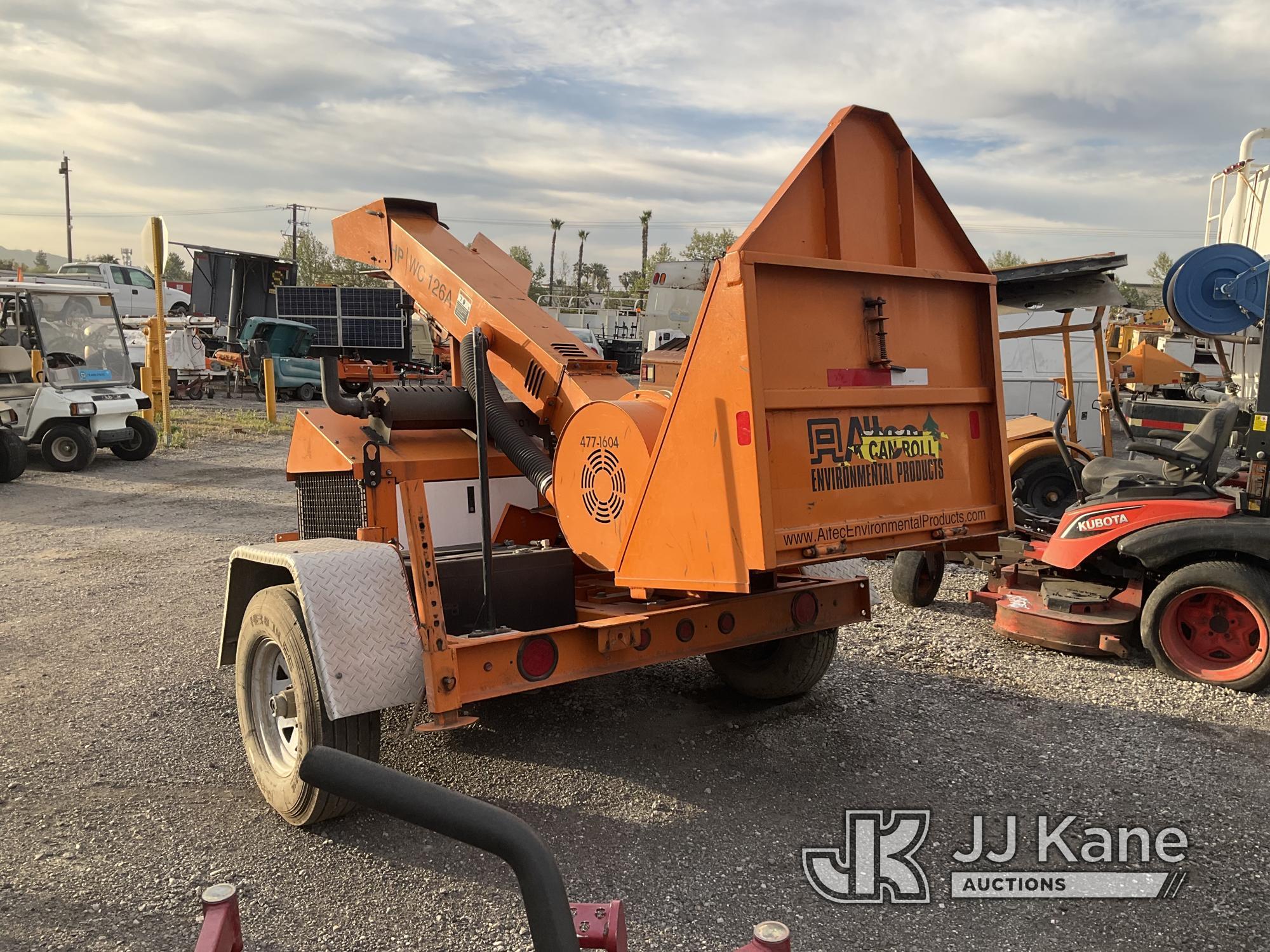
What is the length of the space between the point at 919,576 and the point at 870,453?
3.82 m

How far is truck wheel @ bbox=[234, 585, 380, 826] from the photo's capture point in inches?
149

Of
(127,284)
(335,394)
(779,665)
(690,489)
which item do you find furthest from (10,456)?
(127,284)

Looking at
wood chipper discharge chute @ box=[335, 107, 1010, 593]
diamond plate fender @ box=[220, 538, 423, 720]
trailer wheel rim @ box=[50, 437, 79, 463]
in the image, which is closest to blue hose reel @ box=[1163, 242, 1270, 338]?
wood chipper discharge chute @ box=[335, 107, 1010, 593]

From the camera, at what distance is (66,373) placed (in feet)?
44.6

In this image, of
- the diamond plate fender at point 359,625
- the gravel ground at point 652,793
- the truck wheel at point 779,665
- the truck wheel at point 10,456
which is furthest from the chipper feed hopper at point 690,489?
the truck wheel at point 10,456

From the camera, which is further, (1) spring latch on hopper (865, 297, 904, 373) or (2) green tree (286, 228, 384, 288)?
(2) green tree (286, 228, 384, 288)

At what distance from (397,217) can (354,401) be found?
4.83ft

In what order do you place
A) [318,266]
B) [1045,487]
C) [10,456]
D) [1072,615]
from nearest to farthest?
[1072,615] < [1045,487] < [10,456] < [318,266]

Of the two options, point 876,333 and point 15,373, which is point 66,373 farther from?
point 876,333

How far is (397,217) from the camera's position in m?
5.68

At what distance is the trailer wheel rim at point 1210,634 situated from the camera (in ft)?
18.3

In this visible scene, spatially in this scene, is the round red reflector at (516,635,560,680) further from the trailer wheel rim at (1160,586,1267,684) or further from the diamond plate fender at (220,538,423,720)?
the trailer wheel rim at (1160,586,1267,684)

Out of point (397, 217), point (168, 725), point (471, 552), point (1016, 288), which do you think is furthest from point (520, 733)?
point (1016, 288)

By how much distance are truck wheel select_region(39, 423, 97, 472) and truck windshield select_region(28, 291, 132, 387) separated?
64cm
